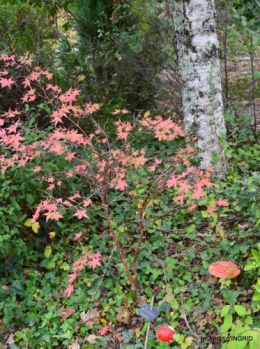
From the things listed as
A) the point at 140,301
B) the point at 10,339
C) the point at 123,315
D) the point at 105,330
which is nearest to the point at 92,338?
the point at 105,330

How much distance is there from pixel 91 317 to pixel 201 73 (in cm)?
257

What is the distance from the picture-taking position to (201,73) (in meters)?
4.21

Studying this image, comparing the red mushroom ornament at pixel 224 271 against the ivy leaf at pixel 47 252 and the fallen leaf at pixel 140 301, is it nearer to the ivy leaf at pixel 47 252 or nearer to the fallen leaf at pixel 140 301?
the fallen leaf at pixel 140 301

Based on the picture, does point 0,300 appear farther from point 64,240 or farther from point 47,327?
point 64,240

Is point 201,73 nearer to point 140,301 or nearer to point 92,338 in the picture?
point 140,301

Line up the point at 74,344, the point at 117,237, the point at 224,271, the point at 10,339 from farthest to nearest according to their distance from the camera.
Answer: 1. the point at 117,237
2. the point at 10,339
3. the point at 74,344
4. the point at 224,271

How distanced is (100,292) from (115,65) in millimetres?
3881

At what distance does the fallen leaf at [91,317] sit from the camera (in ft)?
10.9

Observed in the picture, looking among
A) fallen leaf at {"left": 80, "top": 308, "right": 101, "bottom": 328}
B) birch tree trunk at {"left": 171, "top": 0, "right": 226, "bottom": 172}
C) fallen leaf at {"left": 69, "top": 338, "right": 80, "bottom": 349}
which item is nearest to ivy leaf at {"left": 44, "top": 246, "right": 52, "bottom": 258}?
fallen leaf at {"left": 80, "top": 308, "right": 101, "bottom": 328}

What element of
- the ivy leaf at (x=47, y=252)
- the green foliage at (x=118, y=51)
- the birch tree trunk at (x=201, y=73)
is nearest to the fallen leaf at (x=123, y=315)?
the ivy leaf at (x=47, y=252)

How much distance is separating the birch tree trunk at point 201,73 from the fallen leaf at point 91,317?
72.2 inches

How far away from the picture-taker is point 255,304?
2.91 meters

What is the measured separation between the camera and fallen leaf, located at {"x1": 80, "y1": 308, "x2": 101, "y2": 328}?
10.9 feet

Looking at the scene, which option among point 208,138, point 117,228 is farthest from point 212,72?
point 117,228
